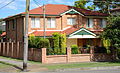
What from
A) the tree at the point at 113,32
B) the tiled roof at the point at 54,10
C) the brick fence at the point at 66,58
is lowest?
the brick fence at the point at 66,58

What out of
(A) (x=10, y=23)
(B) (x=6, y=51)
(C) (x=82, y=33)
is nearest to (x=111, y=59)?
(C) (x=82, y=33)

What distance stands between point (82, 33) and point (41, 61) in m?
9.30

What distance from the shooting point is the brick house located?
30781 mm

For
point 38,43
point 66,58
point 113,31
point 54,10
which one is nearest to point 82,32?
point 54,10

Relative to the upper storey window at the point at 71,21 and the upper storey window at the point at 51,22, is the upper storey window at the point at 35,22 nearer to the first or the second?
the upper storey window at the point at 51,22

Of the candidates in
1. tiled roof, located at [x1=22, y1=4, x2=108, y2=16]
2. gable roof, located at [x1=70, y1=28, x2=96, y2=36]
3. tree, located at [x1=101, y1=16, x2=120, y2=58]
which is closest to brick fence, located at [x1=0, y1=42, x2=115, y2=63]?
tree, located at [x1=101, y1=16, x2=120, y2=58]

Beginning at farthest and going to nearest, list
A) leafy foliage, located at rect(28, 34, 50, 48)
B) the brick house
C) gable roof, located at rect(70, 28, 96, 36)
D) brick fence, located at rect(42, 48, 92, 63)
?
the brick house → gable roof, located at rect(70, 28, 96, 36) → leafy foliage, located at rect(28, 34, 50, 48) → brick fence, located at rect(42, 48, 92, 63)

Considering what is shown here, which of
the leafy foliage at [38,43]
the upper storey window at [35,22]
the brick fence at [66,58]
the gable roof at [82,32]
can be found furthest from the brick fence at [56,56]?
the gable roof at [82,32]

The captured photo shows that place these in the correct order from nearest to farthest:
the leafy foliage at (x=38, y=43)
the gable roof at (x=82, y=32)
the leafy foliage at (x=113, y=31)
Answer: the leafy foliage at (x=113, y=31) → the leafy foliage at (x=38, y=43) → the gable roof at (x=82, y=32)

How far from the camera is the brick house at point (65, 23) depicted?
30781 millimetres

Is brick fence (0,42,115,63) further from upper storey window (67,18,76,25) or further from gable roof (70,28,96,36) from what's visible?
upper storey window (67,18,76,25)

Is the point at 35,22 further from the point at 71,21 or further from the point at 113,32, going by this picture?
the point at 113,32

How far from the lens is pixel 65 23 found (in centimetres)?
3281

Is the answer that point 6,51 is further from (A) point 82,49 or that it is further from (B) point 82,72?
(B) point 82,72
